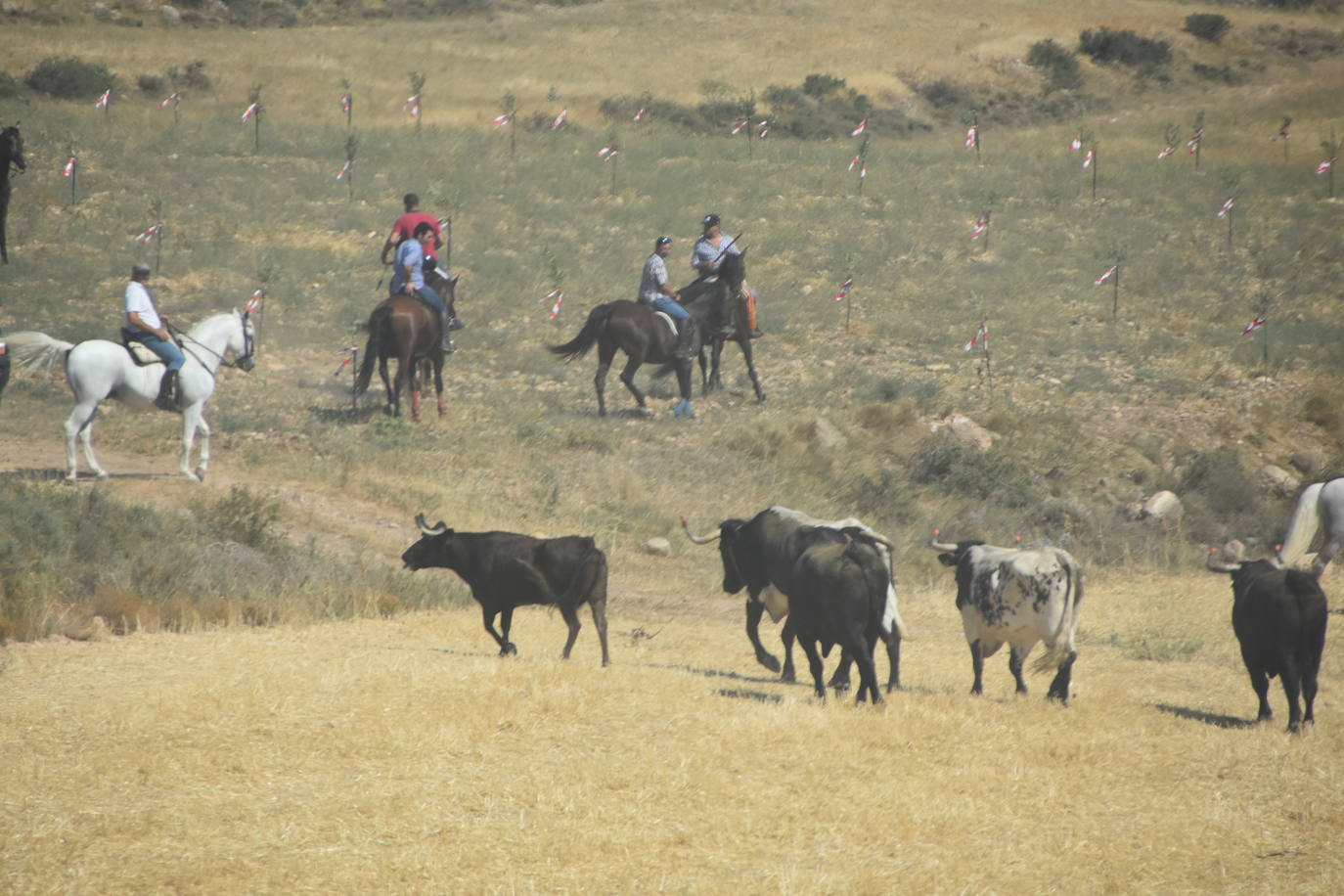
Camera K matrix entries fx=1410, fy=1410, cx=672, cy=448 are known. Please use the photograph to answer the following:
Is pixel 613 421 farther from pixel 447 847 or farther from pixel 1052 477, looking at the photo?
pixel 447 847

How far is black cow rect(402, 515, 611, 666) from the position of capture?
472 inches

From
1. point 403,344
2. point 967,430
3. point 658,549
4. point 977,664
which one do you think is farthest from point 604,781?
point 967,430

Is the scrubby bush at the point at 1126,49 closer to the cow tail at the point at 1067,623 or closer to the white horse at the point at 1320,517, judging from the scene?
the white horse at the point at 1320,517

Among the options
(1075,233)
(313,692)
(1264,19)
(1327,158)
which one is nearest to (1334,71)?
(1264,19)

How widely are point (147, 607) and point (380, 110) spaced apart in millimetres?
38389

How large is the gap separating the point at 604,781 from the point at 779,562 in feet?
12.3

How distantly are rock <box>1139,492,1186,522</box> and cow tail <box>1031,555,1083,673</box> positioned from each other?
40.3 feet

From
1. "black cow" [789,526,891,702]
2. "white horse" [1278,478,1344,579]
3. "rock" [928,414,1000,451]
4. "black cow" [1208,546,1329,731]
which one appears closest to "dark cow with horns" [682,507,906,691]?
"black cow" [789,526,891,702]

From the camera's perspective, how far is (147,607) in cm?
1364

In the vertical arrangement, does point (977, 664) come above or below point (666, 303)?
below

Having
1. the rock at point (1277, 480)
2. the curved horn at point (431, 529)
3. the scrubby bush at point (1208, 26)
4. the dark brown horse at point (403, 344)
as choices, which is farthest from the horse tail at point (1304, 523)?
the scrubby bush at point (1208, 26)

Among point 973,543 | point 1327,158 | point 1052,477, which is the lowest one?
point 1052,477

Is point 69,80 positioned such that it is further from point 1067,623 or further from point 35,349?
point 1067,623

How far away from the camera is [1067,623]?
37.3 ft
